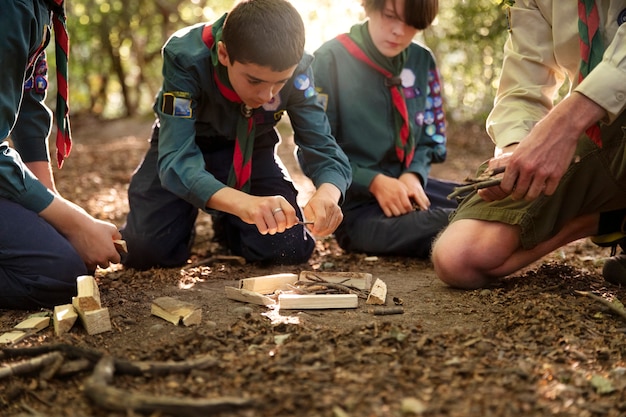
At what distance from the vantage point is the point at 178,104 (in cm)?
308

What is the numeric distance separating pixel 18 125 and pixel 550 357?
241 cm

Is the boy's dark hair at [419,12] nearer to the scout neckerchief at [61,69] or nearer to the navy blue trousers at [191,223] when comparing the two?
the navy blue trousers at [191,223]

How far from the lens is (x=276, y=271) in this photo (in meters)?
3.35

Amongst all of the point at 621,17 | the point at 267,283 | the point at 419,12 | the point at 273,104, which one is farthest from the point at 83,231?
the point at 621,17

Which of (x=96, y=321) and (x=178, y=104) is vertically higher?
(x=178, y=104)

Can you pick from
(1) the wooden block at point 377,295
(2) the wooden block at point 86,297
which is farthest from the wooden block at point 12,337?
(1) the wooden block at point 377,295

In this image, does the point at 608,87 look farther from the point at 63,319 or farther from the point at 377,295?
the point at 63,319

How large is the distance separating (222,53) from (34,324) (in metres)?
1.34

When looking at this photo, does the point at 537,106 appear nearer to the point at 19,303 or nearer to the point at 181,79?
the point at 181,79

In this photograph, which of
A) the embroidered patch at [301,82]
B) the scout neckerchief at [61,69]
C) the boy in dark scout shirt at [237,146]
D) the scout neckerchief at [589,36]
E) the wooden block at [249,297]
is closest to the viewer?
the wooden block at [249,297]

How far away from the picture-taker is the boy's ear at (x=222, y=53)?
300 cm

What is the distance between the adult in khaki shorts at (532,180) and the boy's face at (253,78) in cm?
91

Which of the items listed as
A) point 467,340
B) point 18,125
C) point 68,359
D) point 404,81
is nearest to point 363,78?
point 404,81

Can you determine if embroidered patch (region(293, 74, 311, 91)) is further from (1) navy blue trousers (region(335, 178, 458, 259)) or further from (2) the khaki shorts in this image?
(2) the khaki shorts
